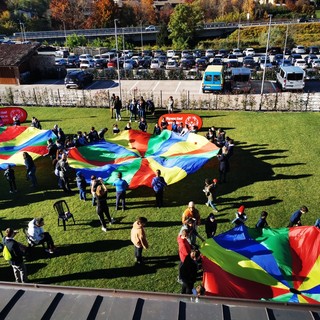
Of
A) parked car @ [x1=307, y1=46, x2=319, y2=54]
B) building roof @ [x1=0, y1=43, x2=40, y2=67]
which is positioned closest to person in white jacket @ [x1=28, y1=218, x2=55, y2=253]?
building roof @ [x1=0, y1=43, x2=40, y2=67]

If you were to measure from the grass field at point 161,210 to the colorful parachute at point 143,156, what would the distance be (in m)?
0.87

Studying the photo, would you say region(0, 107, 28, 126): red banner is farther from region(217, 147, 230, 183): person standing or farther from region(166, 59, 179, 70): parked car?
region(166, 59, 179, 70): parked car

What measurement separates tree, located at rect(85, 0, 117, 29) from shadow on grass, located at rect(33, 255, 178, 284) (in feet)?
218

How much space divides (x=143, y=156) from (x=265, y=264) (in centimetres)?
713

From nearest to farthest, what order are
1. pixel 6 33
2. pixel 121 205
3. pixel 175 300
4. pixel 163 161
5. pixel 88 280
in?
pixel 175 300 → pixel 88 280 → pixel 121 205 → pixel 163 161 → pixel 6 33

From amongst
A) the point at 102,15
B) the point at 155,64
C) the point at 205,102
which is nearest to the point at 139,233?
the point at 205,102

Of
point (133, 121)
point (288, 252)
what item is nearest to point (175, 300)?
point (288, 252)

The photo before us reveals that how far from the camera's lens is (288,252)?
8000 millimetres

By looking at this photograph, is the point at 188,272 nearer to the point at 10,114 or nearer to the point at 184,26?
the point at 10,114

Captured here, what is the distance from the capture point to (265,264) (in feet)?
25.1

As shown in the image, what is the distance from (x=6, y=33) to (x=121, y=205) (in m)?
71.7

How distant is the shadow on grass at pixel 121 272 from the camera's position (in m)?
8.62

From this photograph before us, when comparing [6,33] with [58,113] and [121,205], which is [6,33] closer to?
[58,113]

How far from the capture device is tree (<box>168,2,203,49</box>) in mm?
54375
